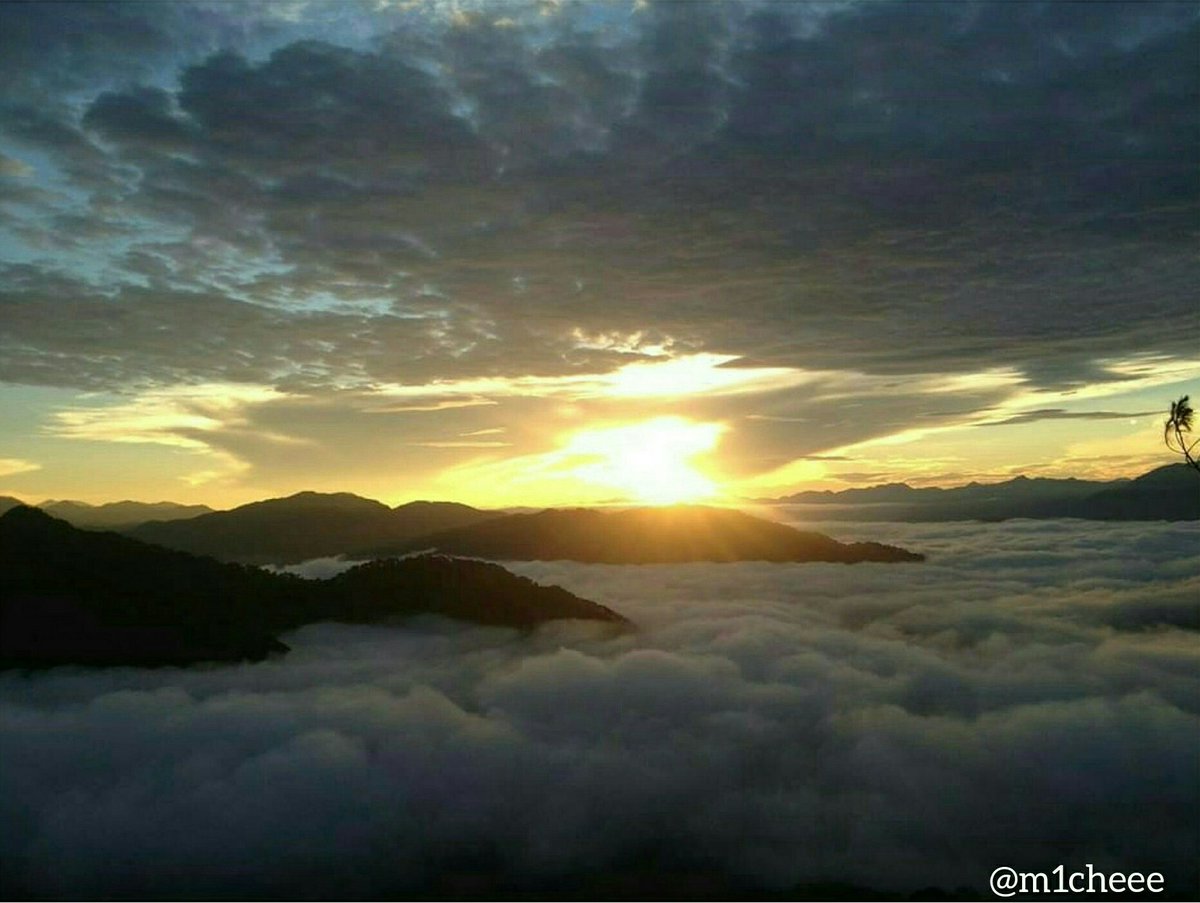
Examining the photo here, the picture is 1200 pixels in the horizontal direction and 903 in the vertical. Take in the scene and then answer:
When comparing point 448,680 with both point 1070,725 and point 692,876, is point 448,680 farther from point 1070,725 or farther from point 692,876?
point 1070,725

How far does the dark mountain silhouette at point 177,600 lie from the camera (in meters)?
75.2

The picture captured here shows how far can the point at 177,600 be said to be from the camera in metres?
82.3

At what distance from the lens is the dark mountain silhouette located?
75.2 m

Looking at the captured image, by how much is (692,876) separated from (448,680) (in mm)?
29616

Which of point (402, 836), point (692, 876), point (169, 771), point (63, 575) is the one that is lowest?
point (692, 876)

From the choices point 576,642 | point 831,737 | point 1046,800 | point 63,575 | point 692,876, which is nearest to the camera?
point 692,876

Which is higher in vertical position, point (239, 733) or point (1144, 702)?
point (239, 733)

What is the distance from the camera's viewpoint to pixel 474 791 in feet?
174

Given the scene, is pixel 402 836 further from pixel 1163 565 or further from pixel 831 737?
pixel 1163 565

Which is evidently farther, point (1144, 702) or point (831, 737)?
point (1144, 702)

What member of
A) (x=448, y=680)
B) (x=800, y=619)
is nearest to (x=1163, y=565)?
(x=800, y=619)

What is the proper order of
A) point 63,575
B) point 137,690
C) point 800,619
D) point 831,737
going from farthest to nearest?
point 800,619
point 63,575
point 137,690
point 831,737

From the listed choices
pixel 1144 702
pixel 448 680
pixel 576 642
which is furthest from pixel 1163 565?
pixel 448 680

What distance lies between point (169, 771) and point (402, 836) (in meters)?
14.8
